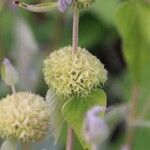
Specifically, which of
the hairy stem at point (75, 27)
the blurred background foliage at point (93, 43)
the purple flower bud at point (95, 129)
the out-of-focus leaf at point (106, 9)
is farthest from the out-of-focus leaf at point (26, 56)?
the purple flower bud at point (95, 129)

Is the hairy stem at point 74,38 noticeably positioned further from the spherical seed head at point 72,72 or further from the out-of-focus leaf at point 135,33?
the out-of-focus leaf at point 135,33

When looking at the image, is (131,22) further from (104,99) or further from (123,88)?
(123,88)

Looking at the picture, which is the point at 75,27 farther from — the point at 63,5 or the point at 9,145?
the point at 9,145

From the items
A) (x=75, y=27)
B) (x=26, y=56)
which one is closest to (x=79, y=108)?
(x=75, y=27)

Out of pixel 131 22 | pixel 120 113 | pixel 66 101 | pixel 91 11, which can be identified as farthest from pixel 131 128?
pixel 91 11

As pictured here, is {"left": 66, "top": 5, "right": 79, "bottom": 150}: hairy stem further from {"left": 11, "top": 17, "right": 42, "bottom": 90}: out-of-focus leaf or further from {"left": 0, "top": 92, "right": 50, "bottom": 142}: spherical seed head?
{"left": 11, "top": 17, "right": 42, "bottom": 90}: out-of-focus leaf

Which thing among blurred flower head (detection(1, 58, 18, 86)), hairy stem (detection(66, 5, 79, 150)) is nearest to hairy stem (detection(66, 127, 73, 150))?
hairy stem (detection(66, 5, 79, 150))
